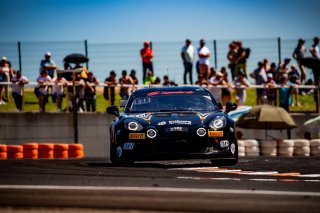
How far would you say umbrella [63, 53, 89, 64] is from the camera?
26.5 metres

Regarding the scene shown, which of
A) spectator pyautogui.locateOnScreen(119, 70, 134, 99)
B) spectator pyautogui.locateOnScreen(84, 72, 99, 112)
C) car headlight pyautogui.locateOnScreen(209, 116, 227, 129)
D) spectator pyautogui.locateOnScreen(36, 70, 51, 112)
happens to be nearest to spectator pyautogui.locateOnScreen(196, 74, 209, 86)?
spectator pyautogui.locateOnScreen(119, 70, 134, 99)

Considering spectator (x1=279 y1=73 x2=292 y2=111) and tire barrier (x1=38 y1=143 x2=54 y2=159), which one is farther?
A: spectator (x1=279 y1=73 x2=292 y2=111)

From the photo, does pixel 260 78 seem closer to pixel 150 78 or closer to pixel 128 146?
pixel 150 78

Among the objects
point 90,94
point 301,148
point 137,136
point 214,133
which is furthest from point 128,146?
point 90,94

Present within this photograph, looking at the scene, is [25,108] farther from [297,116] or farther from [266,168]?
[266,168]

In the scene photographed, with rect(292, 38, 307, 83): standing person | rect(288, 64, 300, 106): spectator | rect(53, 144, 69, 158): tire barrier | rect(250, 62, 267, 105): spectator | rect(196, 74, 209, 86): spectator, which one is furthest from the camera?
rect(292, 38, 307, 83): standing person

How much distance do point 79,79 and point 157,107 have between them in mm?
11890

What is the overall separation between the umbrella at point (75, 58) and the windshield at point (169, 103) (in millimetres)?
11550

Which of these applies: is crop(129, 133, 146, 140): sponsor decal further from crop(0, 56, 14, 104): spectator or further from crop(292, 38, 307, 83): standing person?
crop(292, 38, 307, 83): standing person

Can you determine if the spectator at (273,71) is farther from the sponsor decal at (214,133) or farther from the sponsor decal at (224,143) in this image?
the sponsor decal at (214,133)

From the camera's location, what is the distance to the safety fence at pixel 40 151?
64.8ft

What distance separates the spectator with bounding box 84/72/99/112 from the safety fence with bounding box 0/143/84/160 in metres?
5.64

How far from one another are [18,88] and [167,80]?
4.26m

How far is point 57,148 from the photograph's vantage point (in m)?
20.0
